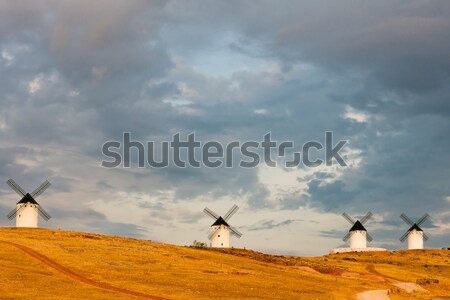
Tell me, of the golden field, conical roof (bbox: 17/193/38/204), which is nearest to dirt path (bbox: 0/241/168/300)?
the golden field

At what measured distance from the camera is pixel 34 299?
5019cm

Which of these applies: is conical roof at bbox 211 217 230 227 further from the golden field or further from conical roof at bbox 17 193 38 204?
conical roof at bbox 17 193 38 204

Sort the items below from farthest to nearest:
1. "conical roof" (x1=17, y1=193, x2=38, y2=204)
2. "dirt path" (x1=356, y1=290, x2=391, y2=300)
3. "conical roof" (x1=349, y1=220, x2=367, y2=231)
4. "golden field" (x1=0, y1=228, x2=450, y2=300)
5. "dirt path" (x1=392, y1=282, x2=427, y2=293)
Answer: "conical roof" (x1=349, y1=220, x2=367, y2=231)
"conical roof" (x1=17, y1=193, x2=38, y2=204)
"dirt path" (x1=392, y1=282, x2=427, y2=293)
"dirt path" (x1=356, y1=290, x2=391, y2=300)
"golden field" (x1=0, y1=228, x2=450, y2=300)

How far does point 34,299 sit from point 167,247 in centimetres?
4772

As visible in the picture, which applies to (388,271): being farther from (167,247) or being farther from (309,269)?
(167,247)

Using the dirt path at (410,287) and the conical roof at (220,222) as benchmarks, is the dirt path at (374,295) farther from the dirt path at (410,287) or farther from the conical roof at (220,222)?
the conical roof at (220,222)

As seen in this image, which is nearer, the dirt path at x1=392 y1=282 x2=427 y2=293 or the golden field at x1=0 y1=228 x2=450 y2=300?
the golden field at x1=0 y1=228 x2=450 y2=300

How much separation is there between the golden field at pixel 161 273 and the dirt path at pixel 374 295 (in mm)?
863

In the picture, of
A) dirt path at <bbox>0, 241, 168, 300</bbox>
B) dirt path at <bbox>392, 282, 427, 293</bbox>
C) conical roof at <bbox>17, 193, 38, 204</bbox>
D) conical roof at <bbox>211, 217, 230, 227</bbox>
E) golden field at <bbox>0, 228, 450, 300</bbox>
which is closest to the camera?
dirt path at <bbox>0, 241, 168, 300</bbox>

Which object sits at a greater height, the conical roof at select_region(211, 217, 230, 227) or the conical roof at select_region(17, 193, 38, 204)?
the conical roof at select_region(17, 193, 38, 204)

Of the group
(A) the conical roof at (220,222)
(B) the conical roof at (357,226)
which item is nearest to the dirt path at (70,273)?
(A) the conical roof at (220,222)

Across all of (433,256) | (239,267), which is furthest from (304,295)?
(433,256)

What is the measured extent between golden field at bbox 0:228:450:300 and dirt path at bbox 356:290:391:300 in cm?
86

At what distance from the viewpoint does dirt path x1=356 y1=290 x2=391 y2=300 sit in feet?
198
